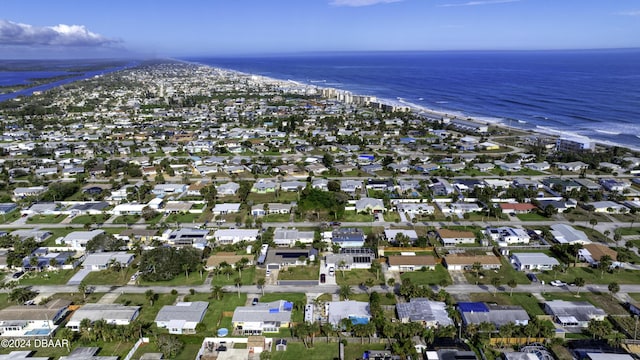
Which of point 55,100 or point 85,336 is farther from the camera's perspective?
point 55,100

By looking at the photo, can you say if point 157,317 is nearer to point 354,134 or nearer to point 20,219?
point 20,219

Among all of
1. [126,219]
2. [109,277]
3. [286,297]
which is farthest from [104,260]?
[286,297]

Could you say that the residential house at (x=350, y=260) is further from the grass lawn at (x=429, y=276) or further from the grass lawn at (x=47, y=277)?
the grass lawn at (x=47, y=277)

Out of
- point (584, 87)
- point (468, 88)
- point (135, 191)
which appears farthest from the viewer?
point (468, 88)

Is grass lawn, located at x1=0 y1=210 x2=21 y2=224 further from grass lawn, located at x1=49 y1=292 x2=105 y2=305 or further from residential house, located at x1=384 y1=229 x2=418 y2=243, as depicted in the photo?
residential house, located at x1=384 y1=229 x2=418 y2=243

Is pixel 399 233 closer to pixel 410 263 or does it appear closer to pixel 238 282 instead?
pixel 410 263

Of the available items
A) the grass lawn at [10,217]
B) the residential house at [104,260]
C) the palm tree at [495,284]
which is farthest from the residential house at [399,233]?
the grass lawn at [10,217]

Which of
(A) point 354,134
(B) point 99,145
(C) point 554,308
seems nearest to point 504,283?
(C) point 554,308
